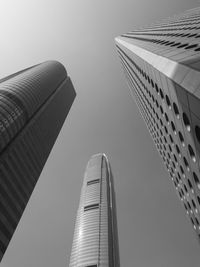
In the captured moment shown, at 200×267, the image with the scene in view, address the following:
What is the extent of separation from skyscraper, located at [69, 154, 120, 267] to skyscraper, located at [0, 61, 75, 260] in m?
37.9

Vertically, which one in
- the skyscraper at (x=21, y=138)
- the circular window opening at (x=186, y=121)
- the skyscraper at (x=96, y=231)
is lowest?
the skyscraper at (x=96, y=231)

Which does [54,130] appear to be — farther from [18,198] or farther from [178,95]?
[178,95]

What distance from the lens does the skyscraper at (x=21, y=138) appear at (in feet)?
311

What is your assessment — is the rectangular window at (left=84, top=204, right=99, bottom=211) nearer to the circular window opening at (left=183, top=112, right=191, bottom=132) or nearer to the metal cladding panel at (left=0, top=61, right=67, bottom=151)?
the metal cladding panel at (left=0, top=61, right=67, bottom=151)

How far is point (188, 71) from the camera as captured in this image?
2131 cm

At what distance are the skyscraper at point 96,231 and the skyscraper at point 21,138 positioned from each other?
37.9 meters

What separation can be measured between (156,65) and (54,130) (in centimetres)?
14102

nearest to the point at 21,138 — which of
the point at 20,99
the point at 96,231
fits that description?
the point at 20,99

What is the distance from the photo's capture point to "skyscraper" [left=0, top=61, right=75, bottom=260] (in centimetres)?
9469

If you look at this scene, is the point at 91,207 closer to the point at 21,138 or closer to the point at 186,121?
the point at 21,138

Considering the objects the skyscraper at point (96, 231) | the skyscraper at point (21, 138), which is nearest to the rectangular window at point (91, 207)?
the skyscraper at point (96, 231)

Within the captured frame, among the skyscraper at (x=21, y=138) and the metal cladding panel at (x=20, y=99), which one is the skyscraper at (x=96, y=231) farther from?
the metal cladding panel at (x=20, y=99)

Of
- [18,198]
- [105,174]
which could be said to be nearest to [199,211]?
[18,198]

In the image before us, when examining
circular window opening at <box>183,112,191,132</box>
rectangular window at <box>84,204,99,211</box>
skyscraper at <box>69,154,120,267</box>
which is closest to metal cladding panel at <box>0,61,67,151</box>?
skyscraper at <box>69,154,120,267</box>
